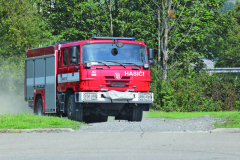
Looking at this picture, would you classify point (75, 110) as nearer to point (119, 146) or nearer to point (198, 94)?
point (119, 146)

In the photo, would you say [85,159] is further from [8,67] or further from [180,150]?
[8,67]

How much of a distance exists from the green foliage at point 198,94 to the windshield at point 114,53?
9.12m

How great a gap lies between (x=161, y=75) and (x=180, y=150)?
17.9 metres

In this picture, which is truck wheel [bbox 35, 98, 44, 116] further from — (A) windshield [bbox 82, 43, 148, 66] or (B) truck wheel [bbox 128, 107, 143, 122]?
(A) windshield [bbox 82, 43, 148, 66]

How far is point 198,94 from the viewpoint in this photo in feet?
83.4

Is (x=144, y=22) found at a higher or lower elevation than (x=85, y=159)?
Result: higher

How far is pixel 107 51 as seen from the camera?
1648cm

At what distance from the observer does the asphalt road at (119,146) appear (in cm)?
883

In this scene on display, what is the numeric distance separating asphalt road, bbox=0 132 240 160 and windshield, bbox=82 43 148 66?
3.81 meters

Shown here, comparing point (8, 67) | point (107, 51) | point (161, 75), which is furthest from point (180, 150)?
point (8, 67)

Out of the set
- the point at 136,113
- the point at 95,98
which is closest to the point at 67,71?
the point at 95,98

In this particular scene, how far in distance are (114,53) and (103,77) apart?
3.47 ft

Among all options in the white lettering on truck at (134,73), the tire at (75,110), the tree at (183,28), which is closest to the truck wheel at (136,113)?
the white lettering on truck at (134,73)

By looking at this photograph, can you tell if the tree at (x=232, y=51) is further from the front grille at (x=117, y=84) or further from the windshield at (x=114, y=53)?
the front grille at (x=117, y=84)
